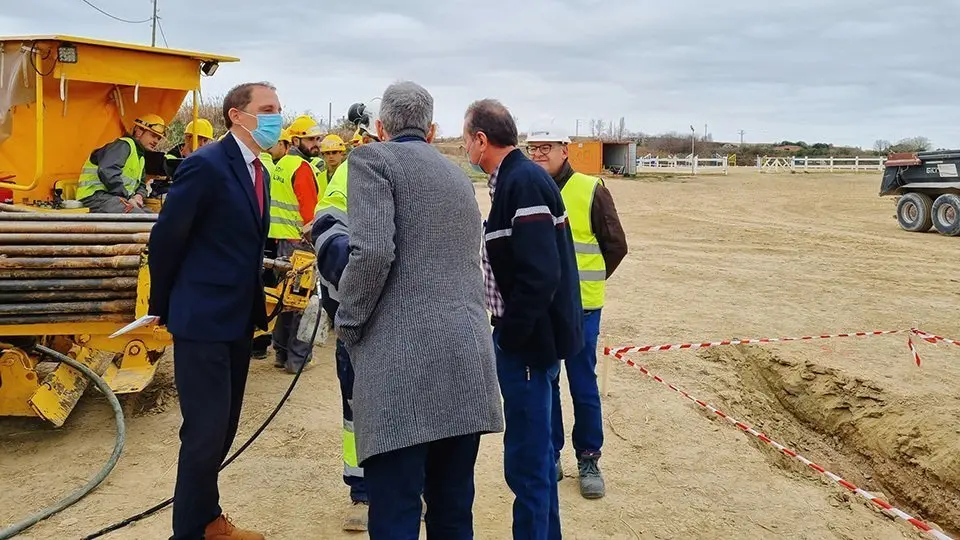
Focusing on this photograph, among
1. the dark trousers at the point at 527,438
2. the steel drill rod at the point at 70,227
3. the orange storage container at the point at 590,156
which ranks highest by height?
the orange storage container at the point at 590,156

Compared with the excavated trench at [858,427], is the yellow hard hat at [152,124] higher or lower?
higher

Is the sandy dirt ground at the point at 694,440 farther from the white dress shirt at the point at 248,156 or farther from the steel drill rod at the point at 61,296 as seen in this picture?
the white dress shirt at the point at 248,156

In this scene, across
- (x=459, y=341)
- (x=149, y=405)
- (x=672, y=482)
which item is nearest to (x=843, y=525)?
(x=672, y=482)

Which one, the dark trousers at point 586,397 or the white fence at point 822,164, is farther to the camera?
the white fence at point 822,164

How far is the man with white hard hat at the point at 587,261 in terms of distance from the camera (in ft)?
14.5

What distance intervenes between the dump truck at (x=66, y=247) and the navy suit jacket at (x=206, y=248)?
2.20 ft

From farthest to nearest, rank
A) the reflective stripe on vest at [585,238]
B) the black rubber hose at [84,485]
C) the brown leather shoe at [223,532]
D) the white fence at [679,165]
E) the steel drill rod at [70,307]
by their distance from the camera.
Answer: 1. the white fence at [679,165]
2. the steel drill rod at [70,307]
3. the reflective stripe on vest at [585,238]
4. the black rubber hose at [84,485]
5. the brown leather shoe at [223,532]

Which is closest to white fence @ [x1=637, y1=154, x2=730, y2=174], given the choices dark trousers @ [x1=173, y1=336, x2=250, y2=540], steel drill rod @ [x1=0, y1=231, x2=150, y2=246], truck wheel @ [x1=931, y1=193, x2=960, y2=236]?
truck wheel @ [x1=931, y1=193, x2=960, y2=236]

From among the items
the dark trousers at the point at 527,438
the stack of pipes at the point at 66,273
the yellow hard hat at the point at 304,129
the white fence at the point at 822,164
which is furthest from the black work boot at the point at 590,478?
the white fence at the point at 822,164

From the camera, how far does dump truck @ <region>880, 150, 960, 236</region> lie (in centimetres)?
1711

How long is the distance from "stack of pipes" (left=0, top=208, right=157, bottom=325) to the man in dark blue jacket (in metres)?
2.58

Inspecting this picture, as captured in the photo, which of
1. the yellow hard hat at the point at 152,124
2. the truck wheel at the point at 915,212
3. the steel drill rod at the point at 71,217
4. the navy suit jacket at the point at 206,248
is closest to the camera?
the navy suit jacket at the point at 206,248

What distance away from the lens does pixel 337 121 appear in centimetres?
2825

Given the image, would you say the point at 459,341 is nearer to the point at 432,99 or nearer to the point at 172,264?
the point at 432,99
